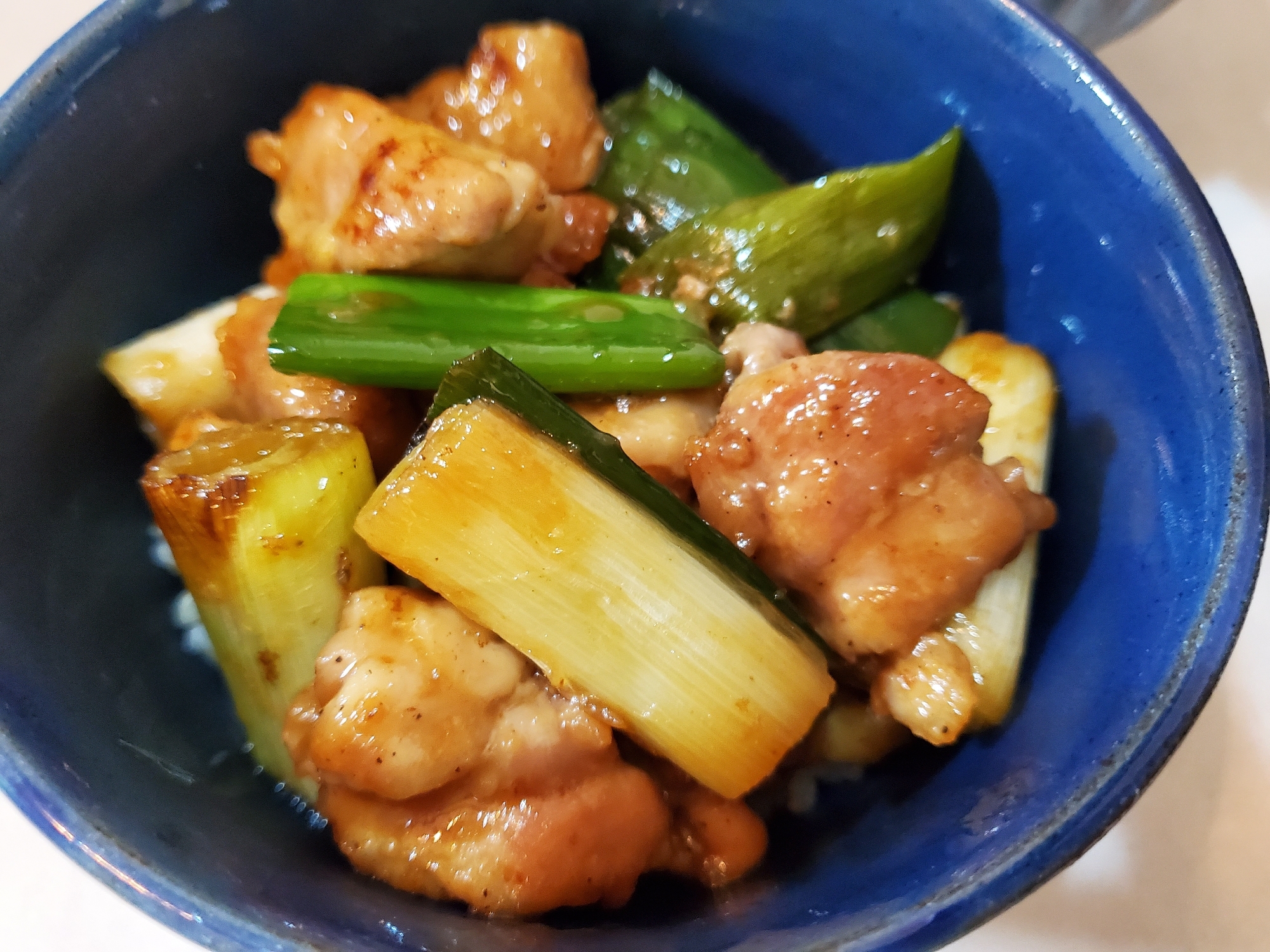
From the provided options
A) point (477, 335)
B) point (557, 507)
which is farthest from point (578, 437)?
point (477, 335)

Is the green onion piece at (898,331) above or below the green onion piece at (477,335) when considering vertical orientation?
above

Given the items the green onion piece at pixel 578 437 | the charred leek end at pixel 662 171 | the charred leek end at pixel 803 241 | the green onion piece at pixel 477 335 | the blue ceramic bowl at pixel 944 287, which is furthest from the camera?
the charred leek end at pixel 662 171

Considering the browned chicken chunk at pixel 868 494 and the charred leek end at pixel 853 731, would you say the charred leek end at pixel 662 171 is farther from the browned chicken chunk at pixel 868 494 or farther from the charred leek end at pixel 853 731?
the charred leek end at pixel 853 731

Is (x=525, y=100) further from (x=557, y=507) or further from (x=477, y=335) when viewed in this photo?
(x=557, y=507)

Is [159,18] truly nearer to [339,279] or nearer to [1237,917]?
[339,279]

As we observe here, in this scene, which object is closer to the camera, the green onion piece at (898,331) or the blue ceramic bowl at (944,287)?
the blue ceramic bowl at (944,287)

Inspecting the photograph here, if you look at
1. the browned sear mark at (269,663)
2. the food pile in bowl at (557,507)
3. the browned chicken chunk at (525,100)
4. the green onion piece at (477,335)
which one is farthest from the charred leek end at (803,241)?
the browned sear mark at (269,663)
